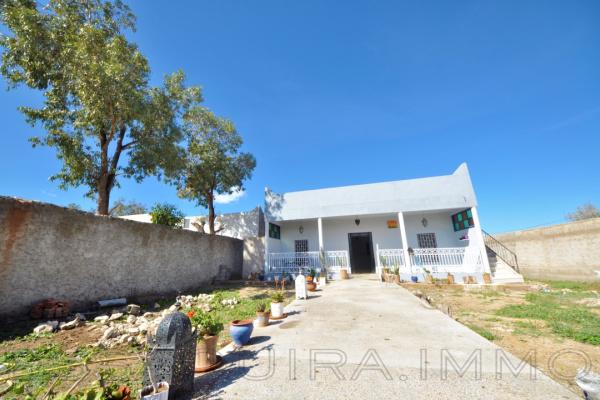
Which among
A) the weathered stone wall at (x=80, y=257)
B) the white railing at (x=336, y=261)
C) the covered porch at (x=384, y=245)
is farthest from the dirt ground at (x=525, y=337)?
the weathered stone wall at (x=80, y=257)

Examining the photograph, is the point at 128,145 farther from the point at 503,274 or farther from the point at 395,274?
the point at 503,274

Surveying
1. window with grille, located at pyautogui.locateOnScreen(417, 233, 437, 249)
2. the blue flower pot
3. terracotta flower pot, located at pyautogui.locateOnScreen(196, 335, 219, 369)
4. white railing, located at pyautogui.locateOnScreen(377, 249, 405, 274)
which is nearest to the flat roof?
white railing, located at pyautogui.locateOnScreen(377, 249, 405, 274)

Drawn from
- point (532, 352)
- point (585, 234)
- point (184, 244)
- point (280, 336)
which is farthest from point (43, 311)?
point (585, 234)

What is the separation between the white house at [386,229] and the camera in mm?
10805

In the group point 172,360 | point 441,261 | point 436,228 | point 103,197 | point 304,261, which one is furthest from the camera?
point 436,228

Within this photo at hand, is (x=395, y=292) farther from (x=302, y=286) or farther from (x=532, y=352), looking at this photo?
(x=532, y=352)

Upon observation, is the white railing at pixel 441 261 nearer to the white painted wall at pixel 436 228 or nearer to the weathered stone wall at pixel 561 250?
the white painted wall at pixel 436 228

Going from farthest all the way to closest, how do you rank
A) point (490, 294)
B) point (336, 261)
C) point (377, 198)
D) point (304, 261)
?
point (304, 261)
point (336, 261)
point (377, 198)
point (490, 294)

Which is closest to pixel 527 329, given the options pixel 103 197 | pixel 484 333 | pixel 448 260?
pixel 484 333

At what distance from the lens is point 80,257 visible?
6520 millimetres

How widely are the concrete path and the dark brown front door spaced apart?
890 centimetres

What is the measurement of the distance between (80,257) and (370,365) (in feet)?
26.3

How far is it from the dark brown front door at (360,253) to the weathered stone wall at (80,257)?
9254 mm

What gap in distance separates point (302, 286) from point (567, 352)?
5.96 m
